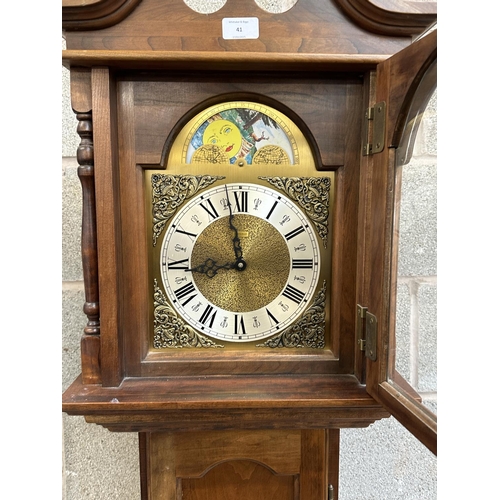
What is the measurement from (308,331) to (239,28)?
49 cm

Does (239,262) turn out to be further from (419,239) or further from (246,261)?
(419,239)

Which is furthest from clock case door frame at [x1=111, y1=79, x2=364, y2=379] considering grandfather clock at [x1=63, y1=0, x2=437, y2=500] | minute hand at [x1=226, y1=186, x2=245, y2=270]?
minute hand at [x1=226, y1=186, x2=245, y2=270]

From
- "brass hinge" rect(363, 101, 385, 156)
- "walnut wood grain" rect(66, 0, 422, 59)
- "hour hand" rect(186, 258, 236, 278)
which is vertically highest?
"walnut wood grain" rect(66, 0, 422, 59)

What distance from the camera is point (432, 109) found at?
56 centimetres

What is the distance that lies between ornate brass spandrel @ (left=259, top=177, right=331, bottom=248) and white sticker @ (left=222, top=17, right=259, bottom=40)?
213 millimetres

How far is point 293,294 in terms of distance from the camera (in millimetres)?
714

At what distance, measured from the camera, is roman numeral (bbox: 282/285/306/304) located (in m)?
0.71

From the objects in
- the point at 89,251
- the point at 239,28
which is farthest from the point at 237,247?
the point at 239,28

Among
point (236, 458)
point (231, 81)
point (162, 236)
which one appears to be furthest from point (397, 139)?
point (236, 458)

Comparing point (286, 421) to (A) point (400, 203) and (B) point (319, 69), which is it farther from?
(B) point (319, 69)

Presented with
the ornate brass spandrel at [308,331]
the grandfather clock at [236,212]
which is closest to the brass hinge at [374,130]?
the grandfather clock at [236,212]

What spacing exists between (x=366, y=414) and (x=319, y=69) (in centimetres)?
55

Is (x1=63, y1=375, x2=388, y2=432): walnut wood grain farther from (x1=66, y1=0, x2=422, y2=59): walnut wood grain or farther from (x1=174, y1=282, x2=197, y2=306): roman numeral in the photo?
(x1=66, y1=0, x2=422, y2=59): walnut wood grain

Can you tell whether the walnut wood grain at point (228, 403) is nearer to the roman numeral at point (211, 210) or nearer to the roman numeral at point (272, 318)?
the roman numeral at point (272, 318)
